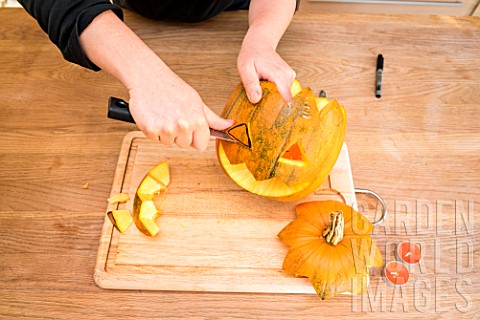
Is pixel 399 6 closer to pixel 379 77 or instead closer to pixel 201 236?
pixel 379 77

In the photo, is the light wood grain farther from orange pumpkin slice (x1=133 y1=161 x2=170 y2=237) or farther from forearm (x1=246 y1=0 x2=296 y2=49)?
orange pumpkin slice (x1=133 y1=161 x2=170 y2=237)

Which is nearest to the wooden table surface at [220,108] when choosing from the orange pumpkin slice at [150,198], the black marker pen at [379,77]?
the black marker pen at [379,77]

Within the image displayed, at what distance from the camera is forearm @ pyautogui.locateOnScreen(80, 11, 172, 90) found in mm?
828

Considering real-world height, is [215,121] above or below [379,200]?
above

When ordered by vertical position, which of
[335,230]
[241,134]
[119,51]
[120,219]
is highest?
[119,51]

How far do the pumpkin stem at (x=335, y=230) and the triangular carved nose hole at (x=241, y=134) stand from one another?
25cm

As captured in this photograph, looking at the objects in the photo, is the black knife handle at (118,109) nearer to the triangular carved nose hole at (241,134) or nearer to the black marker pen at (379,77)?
the triangular carved nose hole at (241,134)

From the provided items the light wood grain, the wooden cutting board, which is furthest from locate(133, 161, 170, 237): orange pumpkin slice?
the light wood grain

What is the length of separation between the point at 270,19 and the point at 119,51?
463 millimetres

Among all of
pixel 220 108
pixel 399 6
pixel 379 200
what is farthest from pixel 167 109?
pixel 399 6

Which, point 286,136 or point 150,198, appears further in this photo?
point 150,198

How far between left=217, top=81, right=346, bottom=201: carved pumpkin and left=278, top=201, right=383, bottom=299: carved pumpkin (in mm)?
90

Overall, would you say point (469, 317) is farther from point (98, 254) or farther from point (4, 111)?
point (4, 111)

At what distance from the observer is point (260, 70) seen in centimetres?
95
